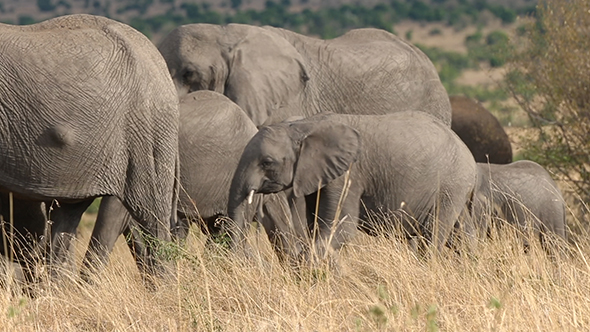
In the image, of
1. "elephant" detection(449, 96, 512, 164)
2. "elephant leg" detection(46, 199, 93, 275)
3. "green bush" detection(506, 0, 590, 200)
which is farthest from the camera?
"elephant" detection(449, 96, 512, 164)

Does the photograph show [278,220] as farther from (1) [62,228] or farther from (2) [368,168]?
(1) [62,228]

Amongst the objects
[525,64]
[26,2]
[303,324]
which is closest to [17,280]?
[303,324]

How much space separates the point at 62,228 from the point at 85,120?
798 millimetres

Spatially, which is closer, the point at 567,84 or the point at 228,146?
the point at 228,146

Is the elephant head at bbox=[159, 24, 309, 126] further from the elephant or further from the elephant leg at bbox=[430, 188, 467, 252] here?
the elephant

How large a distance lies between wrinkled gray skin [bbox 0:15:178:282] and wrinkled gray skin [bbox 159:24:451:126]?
8.26 ft

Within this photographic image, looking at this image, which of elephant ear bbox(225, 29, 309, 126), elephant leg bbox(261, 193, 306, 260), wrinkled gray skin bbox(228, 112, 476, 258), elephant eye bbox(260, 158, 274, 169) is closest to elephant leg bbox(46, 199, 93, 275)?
wrinkled gray skin bbox(228, 112, 476, 258)

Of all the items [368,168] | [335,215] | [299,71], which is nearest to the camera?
[335,215]

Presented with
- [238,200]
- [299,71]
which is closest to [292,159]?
[238,200]

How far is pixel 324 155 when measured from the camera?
24.4ft

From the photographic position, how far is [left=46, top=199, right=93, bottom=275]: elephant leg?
6.59m

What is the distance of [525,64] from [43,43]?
23.8 feet

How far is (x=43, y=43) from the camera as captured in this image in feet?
20.1

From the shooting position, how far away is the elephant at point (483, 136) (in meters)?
13.1
